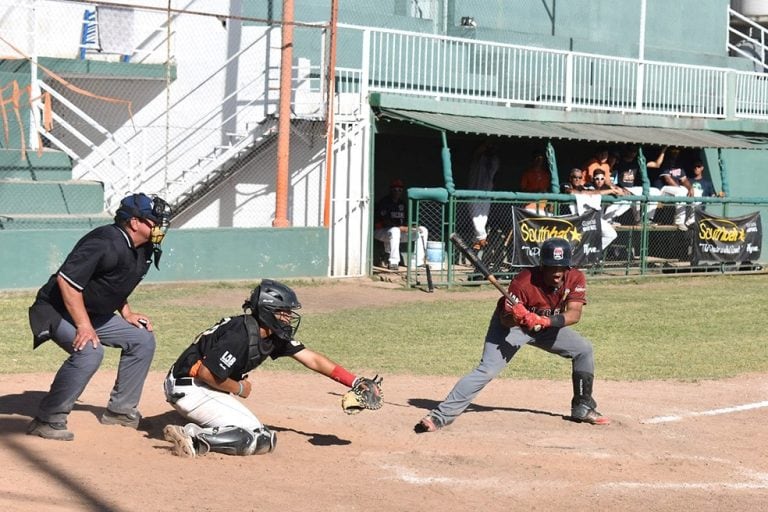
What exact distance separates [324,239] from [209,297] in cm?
303

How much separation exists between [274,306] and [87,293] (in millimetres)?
1439

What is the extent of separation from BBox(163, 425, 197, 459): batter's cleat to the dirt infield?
9 centimetres

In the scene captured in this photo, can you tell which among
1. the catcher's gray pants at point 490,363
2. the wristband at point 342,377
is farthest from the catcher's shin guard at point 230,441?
the catcher's gray pants at point 490,363

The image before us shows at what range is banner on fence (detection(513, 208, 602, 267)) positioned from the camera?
1830cm

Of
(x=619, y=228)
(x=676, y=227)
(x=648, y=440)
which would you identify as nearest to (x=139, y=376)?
(x=648, y=440)

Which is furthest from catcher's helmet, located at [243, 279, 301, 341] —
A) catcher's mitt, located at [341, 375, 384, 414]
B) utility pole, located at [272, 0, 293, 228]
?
utility pole, located at [272, 0, 293, 228]

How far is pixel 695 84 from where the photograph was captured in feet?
81.7

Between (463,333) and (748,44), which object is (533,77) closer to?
(463,333)

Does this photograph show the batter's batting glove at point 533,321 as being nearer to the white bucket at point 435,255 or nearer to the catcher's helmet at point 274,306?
the catcher's helmet at point 274,306

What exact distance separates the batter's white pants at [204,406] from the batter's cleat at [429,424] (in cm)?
141

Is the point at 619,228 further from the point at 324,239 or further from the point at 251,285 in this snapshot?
the point at 251,285

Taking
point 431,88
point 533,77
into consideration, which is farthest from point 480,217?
point 533,77

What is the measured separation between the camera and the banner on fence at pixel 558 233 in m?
18.3

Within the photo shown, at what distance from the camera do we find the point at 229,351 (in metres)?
7.49
